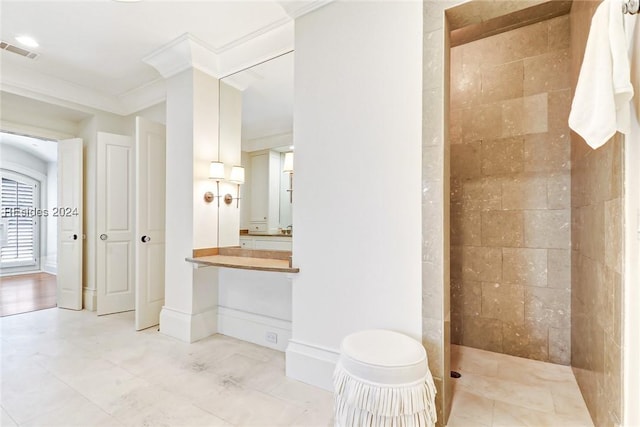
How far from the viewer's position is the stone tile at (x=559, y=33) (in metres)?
2.36

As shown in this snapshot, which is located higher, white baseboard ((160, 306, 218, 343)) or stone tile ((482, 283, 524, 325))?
stone tile ((482, 283, 524, 325))

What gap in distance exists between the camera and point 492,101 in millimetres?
2635

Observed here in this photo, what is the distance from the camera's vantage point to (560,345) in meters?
2.38

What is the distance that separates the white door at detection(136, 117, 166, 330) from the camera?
10.3 feet

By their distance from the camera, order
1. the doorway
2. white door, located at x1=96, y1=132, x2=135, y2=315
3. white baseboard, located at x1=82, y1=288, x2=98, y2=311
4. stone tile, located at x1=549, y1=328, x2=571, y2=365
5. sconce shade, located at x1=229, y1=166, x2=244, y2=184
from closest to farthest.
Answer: stone tile, located at x1=549, y1=328, x2=571, y2=365 → sconce shade, located at x1=229, y1=166, x2=244, y2=184 → white door, located at x1=96, y1=132, x2=135, y2=315 → white baseboard, located at x1=82, y1=288, x2=98, y2=311 → the doorway

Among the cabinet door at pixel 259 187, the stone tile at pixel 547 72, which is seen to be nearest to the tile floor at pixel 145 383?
the cabinet door at pixel 259 187

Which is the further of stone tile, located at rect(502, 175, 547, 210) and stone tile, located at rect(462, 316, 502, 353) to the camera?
stone tile, located at rect(462, 316, 502, 353)

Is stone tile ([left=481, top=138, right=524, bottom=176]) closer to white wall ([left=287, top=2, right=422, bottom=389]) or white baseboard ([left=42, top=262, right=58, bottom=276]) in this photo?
white wall ([left=287, top=2, right=422, bottom=389])

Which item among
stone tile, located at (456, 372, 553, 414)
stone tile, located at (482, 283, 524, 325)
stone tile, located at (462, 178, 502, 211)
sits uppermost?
stone tile, located at (462, 178, 502, 211)

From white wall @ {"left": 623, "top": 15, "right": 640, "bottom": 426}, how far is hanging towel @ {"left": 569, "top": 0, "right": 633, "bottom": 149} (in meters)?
0.08

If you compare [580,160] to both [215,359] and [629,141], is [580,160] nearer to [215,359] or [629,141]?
[629,141]

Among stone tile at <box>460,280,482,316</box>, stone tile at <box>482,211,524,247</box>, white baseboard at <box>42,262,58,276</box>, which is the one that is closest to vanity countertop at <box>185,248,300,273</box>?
stone tile at <box>460,280,482,316</box>

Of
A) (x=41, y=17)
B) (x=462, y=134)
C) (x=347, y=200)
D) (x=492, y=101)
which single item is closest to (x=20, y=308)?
(x=41, y=17)

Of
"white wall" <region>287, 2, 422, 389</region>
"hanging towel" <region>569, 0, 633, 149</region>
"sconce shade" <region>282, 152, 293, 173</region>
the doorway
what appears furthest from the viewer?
the doorway
